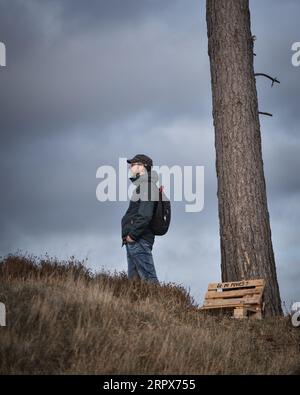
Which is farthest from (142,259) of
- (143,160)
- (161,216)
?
(143,160)

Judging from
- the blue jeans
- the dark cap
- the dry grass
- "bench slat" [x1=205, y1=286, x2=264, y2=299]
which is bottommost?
the dry grass

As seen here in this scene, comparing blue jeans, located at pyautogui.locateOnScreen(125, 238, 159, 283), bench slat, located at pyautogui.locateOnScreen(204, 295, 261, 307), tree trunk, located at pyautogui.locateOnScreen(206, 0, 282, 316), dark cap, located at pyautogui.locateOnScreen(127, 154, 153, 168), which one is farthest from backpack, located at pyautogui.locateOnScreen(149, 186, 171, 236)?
bench slat, located at pyautogui.locateOnScreen(204, 295, 261, 307)

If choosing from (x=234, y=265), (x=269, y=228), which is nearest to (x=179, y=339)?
(x=234, y=265)

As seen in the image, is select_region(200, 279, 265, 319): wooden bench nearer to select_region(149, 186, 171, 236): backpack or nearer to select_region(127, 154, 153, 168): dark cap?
select_region(149, 186, 171, 236): backpack

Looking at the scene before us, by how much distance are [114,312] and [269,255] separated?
3.25 m

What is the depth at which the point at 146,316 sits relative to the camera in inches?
312

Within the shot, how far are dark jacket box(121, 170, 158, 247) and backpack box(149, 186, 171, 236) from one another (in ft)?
0.30

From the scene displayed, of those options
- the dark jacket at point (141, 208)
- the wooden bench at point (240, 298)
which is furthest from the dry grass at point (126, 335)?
the dark jacket at point (141, 208)

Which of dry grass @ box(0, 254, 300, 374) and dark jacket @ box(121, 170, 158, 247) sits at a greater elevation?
dark jacket @ box(121, 170, 158, 247)

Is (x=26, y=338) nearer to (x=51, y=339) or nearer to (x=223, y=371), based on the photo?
(x=51, y=339)

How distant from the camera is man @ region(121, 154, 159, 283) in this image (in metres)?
9.67

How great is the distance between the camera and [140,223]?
31.6ft

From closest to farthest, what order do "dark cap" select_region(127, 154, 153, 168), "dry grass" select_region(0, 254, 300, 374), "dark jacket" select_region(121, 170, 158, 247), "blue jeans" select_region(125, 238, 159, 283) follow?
1. "dry grass" select_region(0, 254, 300, 374)
2. "dark jacket" select_region(121, 170, 158, 247)
3. "blue jeans" select_region(125, 238, 159, 283)
4. "dark cap" select_region(127, 154, 153, 168)
